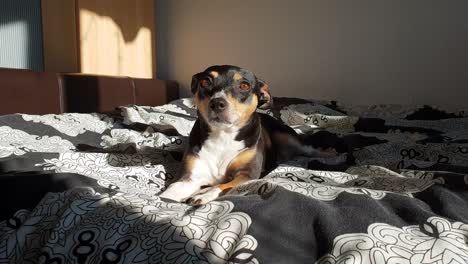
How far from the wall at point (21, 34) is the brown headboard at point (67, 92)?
1.49 ft

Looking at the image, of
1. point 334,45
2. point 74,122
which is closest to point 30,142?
point 74,122

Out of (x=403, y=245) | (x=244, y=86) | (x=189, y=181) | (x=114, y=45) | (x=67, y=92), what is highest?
(x=114, y=45)

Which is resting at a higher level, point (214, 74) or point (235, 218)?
point (214, 74)

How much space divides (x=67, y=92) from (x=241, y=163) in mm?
1435

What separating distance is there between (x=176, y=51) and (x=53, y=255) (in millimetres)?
3075

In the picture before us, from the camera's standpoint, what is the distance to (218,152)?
1.30m

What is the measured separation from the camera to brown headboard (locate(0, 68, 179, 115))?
6.13 ft

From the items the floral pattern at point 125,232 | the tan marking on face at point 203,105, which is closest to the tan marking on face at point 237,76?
the tan marking on face at point 203,105

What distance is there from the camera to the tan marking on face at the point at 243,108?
4.07ft

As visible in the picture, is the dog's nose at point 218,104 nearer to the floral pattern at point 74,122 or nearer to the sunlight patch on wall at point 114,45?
the floral pattern at point 74,122

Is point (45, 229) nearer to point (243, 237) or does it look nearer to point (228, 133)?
point (243, 237)

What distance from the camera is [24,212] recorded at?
781mm

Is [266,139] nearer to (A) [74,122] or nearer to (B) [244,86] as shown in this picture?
(B) [244,86]

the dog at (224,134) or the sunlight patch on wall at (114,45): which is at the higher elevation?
the sunlight patch on wall at (114,45)
